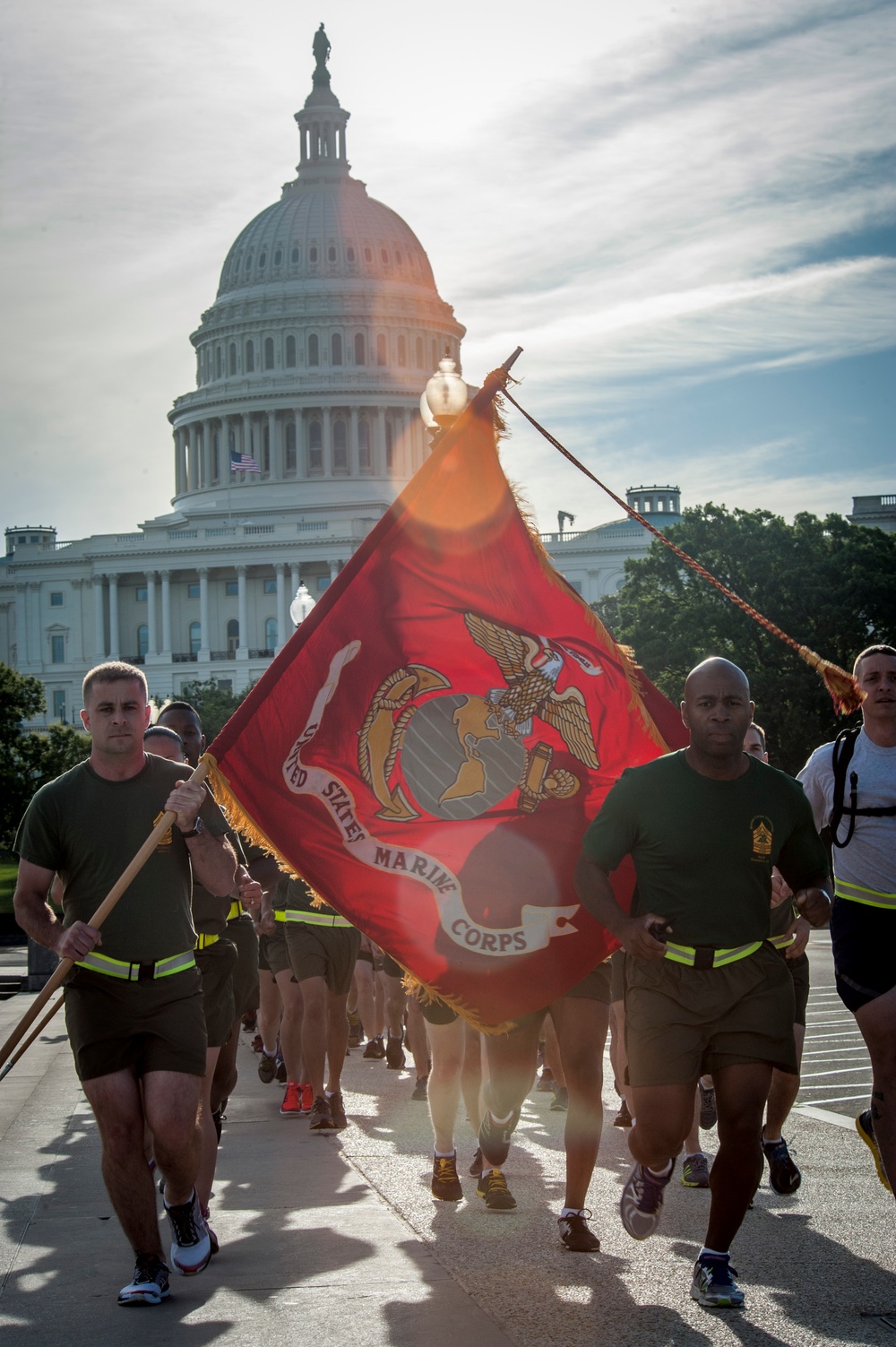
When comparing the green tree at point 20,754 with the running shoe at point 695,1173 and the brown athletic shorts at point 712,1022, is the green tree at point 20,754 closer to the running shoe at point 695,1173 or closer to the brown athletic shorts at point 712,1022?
the running shoe at point 695,1173

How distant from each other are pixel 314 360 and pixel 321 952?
122 m

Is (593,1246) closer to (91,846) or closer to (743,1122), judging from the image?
(743,1122)

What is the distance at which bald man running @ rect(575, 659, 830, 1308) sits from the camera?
18.1 ft

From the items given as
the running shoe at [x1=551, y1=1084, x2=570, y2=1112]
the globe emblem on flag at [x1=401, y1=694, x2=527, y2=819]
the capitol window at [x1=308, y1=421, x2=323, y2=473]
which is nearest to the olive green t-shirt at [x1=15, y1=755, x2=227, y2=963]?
the globe emblem on flag at [x1=401, y1=694, x2=527, y2=819]

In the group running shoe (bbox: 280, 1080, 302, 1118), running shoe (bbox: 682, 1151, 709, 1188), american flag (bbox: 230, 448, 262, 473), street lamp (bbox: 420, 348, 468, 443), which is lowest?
running shoe (bbox: 280, 1080, 302, 1118)

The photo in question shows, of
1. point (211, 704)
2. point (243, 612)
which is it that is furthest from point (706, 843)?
point (243, 612)

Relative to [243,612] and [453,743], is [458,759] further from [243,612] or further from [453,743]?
[243,612]

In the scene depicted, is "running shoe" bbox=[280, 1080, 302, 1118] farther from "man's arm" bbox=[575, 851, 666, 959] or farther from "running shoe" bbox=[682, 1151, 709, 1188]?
"man's arm" bbox=[575, 851, 666, 959]

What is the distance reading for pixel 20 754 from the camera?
48344mm

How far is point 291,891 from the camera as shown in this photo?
9500 mm

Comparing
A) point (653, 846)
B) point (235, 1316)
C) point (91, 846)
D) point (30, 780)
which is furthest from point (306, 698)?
point (30, 780)

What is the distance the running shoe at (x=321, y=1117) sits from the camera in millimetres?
9086

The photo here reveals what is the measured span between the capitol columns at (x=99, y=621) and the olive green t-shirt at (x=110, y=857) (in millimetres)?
114425

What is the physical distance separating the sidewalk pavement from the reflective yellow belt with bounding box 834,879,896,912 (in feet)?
3.56
